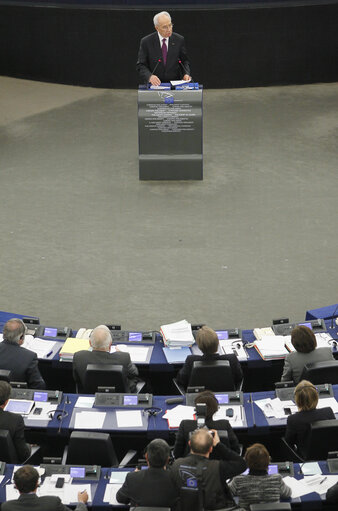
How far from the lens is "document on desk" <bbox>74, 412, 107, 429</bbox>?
23.9 feet

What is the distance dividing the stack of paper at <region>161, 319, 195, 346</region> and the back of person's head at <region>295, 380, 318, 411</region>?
170cm

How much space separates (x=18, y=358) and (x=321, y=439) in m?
2.65

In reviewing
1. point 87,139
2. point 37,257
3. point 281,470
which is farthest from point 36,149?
point 281,470

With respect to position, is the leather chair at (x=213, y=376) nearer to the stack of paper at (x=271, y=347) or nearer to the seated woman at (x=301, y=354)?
the seated woman at (x=301, y=354)

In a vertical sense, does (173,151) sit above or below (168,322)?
above

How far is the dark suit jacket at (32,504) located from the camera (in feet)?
19.7

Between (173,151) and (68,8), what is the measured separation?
4.33m

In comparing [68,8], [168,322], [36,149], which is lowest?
[168,322]

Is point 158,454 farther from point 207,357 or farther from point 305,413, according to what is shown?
point 207,357

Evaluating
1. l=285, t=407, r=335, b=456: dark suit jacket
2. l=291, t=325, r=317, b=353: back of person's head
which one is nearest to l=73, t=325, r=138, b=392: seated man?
l=291, t=325, r=317, b=353: back of person's head

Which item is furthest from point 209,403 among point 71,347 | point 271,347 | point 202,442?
point 71,347

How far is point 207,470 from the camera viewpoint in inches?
248

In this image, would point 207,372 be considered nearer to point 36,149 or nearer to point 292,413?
point 292,413

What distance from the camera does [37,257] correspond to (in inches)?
438
